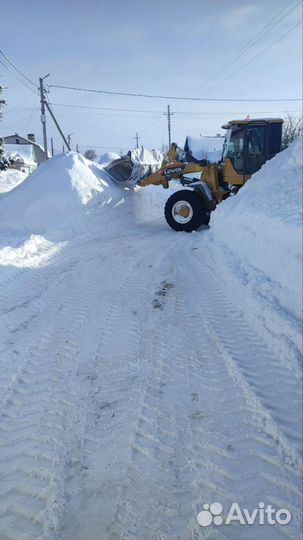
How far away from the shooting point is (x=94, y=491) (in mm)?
2547

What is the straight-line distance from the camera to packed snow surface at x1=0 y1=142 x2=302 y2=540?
244 centimetres

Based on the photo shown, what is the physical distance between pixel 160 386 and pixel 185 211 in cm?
808

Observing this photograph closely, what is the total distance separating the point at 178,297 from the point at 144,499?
366 cm

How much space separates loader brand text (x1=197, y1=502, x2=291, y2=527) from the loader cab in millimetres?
9691

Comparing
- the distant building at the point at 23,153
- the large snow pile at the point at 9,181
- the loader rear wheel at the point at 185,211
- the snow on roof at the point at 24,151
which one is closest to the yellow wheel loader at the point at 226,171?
the loader rear wheel at the point at 185,211

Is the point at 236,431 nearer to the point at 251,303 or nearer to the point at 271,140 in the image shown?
the point at 251,303

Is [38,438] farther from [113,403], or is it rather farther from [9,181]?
[9,181]

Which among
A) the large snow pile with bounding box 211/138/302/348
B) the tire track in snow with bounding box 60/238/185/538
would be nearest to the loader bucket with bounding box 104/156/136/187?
the large snow pile with bounding box 211/138/302/348

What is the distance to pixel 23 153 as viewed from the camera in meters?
49.6

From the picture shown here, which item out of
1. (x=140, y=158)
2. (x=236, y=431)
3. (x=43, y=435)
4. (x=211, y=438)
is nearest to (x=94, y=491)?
(x=43, y=435)

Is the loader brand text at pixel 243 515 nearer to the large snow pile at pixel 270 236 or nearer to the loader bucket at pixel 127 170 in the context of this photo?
the large snow pile at pixel 270 236

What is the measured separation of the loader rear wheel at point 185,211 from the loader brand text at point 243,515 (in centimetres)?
915

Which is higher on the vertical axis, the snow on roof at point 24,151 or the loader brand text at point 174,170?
the snow on roof at point 24,151

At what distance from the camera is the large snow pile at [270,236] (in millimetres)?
4305
